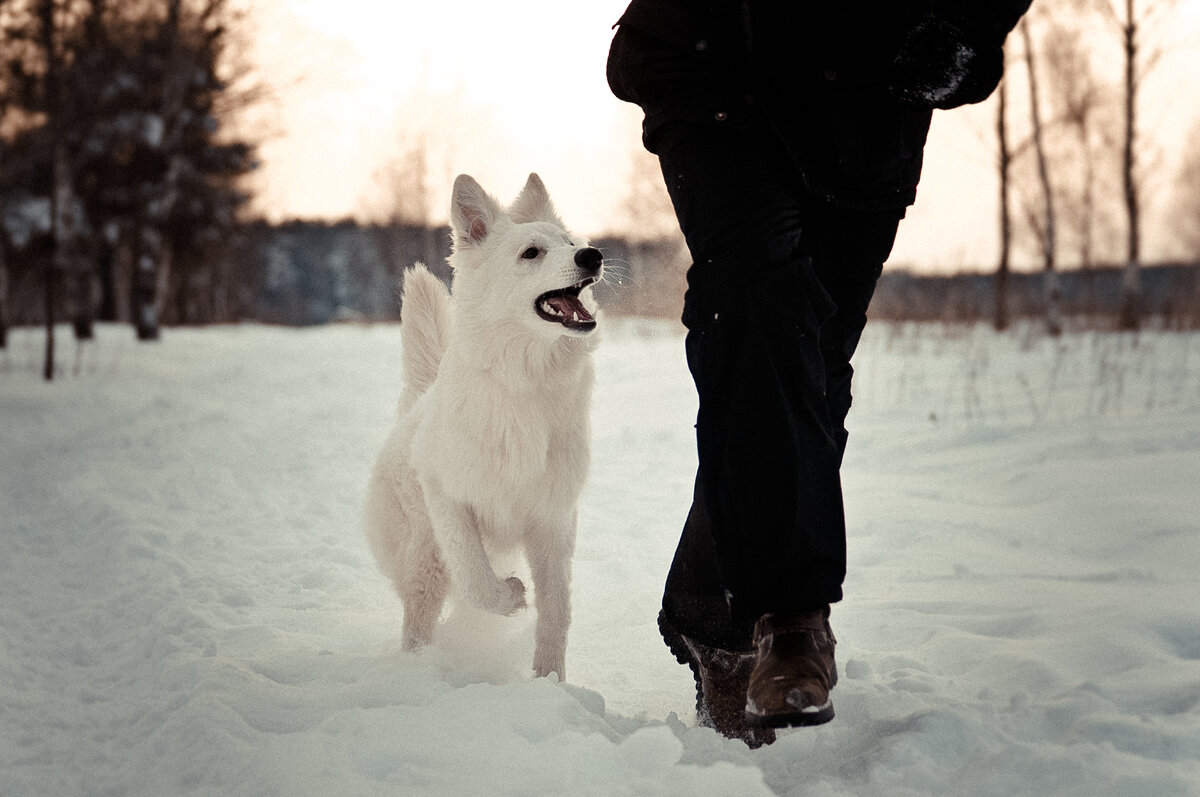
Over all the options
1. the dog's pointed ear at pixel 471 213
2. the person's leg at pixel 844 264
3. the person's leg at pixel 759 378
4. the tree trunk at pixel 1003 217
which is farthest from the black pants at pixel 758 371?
the tree trunk at pixel 1003 217

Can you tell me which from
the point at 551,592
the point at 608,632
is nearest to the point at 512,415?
the point at 551,592

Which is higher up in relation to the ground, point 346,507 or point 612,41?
point 612,41

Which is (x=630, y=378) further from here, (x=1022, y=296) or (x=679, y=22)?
(x=1022, y=296)

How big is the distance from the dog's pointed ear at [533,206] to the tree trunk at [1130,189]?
16.3m

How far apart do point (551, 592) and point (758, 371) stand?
4.25 ft

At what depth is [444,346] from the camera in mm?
3418

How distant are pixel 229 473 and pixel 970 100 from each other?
5667mm

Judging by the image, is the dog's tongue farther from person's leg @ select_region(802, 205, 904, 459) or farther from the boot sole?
the boot sole

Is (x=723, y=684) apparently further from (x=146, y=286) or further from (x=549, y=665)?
(x=146, y=286)

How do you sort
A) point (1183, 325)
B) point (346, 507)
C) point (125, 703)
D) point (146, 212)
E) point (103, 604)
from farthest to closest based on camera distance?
point (146, 212), point (1183, 325), point (346, 507), point (103, 604), point (125, 703)

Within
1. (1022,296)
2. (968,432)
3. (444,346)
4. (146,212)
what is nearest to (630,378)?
(968,432)

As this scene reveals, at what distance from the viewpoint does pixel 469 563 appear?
2.67m

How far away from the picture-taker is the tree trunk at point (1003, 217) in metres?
17.6

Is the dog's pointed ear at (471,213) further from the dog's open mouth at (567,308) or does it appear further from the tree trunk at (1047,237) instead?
the tree trunk at (1047,237)
